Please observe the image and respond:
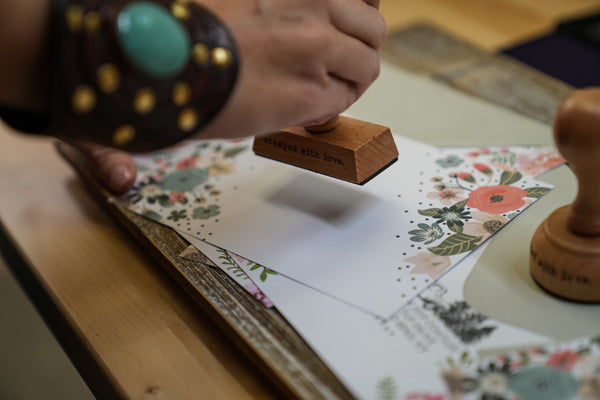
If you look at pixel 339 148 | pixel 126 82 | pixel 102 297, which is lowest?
pixel 102 297

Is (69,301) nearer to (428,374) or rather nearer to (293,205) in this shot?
(293,205)

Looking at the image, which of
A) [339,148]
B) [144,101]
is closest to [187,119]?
[144,101]

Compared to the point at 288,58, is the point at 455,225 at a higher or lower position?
lower

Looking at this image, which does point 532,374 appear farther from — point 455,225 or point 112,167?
point 112,167

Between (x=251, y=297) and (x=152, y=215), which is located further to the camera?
(x=152, y=215)

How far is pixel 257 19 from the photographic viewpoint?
43cm

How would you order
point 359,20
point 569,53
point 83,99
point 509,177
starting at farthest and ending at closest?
point 569,53 < point 509,177 < point 359,20 < point 83,99

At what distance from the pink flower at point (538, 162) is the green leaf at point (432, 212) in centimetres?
12

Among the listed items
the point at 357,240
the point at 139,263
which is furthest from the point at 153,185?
the point at 357,240

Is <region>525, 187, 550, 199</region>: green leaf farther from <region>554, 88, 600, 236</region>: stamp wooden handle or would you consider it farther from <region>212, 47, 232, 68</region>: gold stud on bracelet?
<region>212, 47, 232, 68</region>: gold stud on bracelet

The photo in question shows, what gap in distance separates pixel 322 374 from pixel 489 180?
0.29m

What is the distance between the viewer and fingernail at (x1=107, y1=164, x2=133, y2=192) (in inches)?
25.1

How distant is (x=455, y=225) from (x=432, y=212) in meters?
0.03

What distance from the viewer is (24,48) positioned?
359mm
